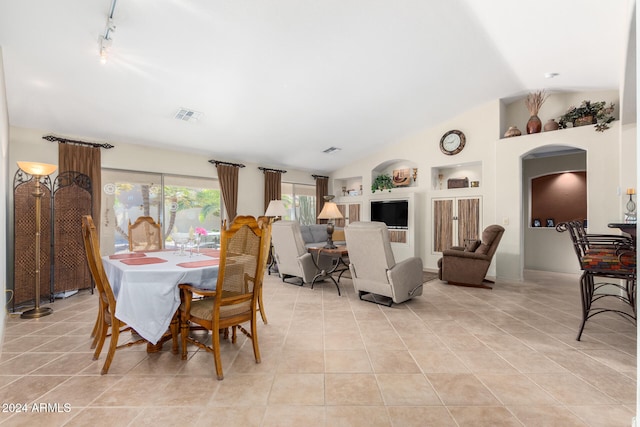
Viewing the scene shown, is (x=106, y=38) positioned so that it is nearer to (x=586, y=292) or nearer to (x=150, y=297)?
(x=150, y=297)

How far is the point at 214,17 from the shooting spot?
104 inches

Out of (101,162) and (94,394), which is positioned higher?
(101,162)

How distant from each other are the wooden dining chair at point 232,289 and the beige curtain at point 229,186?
13.0 feet

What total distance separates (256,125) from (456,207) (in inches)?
166

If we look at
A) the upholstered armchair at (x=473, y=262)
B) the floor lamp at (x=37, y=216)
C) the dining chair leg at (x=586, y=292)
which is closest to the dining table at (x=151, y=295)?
the floor lamp at (x=37, y=216)

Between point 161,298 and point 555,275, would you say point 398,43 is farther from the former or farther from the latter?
point 555,275

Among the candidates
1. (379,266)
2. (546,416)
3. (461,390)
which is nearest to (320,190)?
(379,266)

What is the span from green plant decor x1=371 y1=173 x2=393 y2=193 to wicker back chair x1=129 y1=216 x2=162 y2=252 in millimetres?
5062

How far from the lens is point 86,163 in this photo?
4.41 meters

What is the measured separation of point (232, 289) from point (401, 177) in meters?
5.71

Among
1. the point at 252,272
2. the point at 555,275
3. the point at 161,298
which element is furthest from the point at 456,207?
the point at 161,298

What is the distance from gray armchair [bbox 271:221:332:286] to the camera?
4.52m

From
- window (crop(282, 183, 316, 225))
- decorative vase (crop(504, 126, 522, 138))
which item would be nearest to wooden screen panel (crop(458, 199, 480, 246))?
decorative vase (crop(504, 126, 522, 138))

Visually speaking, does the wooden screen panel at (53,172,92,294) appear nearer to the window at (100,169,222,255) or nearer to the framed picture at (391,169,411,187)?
the window at (100,169,222,255)
